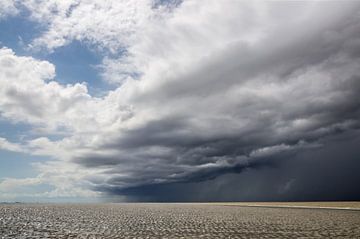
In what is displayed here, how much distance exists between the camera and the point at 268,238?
119ft

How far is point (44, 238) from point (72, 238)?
110 inches

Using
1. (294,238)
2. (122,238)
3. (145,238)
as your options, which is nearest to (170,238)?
(145,238)

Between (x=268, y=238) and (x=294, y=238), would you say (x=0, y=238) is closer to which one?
(x=268, y=238)

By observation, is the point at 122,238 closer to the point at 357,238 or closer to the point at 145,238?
the point at 145,238

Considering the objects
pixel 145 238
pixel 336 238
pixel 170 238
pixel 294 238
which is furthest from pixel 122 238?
pixel 336 238

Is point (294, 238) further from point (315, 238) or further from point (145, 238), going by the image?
point (145, 238)

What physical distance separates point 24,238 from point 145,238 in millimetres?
11850

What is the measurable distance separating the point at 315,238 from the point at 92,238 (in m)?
22.2

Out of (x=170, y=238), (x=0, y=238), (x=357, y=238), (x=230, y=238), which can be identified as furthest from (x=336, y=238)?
(x=0, y=238)

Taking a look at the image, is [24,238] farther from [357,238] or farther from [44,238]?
[357,238]

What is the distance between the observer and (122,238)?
119 ft

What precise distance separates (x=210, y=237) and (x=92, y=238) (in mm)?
11793

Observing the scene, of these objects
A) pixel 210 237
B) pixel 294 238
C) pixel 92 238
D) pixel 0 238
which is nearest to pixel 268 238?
pixel 294 238

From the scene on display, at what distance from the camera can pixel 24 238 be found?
1410 inches
